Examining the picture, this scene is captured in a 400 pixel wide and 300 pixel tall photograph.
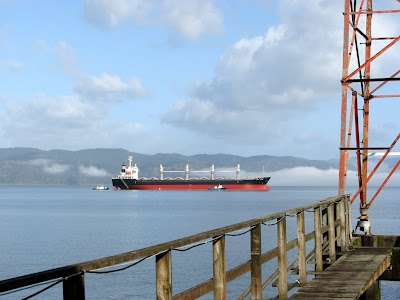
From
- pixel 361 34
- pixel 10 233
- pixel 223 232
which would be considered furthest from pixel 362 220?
pixel 10 233

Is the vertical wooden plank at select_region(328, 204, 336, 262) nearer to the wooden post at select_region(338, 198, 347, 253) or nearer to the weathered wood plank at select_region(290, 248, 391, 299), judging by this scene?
the weathered wood plank at select_region(290, 248, 391, 299)

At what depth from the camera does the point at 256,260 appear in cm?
786

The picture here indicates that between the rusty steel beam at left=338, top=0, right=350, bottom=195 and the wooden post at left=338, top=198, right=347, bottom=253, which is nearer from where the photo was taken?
the wooden post at left=338, top=198, right=347, bottom=253

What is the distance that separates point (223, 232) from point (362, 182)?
1336cm

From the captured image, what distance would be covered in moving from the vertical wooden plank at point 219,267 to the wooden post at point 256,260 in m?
1.20

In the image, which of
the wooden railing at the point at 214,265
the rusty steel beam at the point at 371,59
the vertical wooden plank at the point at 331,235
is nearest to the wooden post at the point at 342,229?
the wooden railing at the point at 214,265

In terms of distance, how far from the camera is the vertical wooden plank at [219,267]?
6387 millimetres

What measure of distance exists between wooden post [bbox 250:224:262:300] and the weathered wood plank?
88cm

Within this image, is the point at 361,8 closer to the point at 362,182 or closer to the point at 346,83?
the point at 346,83

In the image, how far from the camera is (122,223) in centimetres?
6912

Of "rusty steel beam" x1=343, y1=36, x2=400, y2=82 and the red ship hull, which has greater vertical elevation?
"rusty steel beam" x1=343, y1=36, x2=400, y2=82

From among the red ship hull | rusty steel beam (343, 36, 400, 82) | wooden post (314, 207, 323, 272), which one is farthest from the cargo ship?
wooden post (314, 207, 323, 272)

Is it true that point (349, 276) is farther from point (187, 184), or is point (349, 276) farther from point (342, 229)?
point (187, 184)

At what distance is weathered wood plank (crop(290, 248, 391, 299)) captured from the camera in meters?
8.84
